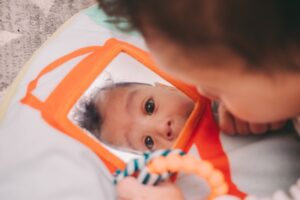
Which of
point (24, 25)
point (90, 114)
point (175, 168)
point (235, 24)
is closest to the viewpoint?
point (235, 24)

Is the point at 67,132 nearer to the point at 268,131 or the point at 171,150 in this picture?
the point at 171,150

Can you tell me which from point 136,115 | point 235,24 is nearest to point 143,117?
point 136,115

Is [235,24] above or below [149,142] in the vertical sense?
above

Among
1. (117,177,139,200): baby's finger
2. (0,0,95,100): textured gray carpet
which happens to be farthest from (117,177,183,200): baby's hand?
(0,0,95,100): textured gray carpet

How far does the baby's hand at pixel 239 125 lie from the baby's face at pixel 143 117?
6 cm

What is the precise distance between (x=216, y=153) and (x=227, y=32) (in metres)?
0.34

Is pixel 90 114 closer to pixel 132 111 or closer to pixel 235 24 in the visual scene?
pixel 132 111

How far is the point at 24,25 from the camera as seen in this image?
1.14 m

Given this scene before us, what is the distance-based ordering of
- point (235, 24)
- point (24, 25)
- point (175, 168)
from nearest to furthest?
point (235, 24), point (175, 168), point (24, 25)

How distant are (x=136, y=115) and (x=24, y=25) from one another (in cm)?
46

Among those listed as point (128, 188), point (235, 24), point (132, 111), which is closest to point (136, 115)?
point (132, 111)

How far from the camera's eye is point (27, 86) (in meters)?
0.88

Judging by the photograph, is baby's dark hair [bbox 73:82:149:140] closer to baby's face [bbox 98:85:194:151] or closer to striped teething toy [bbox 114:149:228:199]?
baby's face [bbox 98:85:194:151]

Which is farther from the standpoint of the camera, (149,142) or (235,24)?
(149,142)
